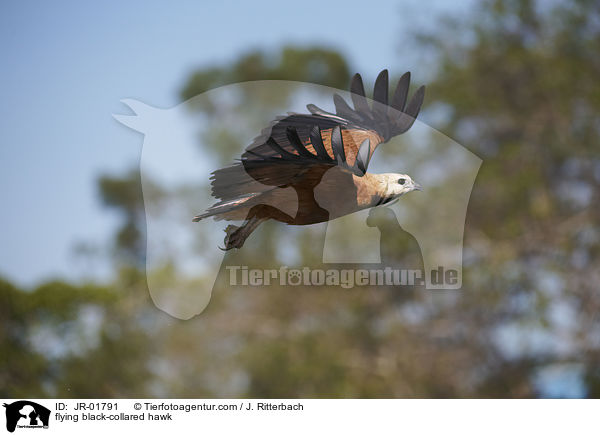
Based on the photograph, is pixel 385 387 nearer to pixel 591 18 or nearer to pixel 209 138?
pixel 209 138

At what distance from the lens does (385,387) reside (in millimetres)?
7988

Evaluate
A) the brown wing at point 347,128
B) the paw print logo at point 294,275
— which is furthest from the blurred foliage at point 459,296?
the brown wing at point 347,128

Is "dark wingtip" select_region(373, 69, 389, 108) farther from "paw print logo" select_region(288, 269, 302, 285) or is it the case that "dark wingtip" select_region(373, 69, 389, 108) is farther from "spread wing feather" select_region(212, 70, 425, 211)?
"paw print logo" select_region(288, 269, 302, 285)

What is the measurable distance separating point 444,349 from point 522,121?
3.25 m

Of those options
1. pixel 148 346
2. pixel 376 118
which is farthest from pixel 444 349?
pixel 376 118

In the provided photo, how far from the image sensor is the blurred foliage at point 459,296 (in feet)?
24.3

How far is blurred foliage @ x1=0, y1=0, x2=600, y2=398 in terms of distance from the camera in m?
7.39

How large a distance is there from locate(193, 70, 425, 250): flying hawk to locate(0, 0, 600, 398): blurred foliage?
5.53m

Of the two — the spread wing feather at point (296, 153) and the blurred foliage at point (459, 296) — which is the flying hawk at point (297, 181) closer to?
the spread wing feather at point (296, 153)

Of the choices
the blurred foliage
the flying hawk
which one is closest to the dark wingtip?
the flying hawk

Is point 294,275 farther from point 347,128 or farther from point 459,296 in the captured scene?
point 459,296

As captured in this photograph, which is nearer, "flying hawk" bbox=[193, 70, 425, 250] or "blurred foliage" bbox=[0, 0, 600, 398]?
"flying hawk" bbox=[193, 70, 425, 250]

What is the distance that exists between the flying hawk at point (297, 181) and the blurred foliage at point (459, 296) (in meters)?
5.53

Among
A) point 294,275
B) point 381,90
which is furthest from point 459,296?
point 381,90
